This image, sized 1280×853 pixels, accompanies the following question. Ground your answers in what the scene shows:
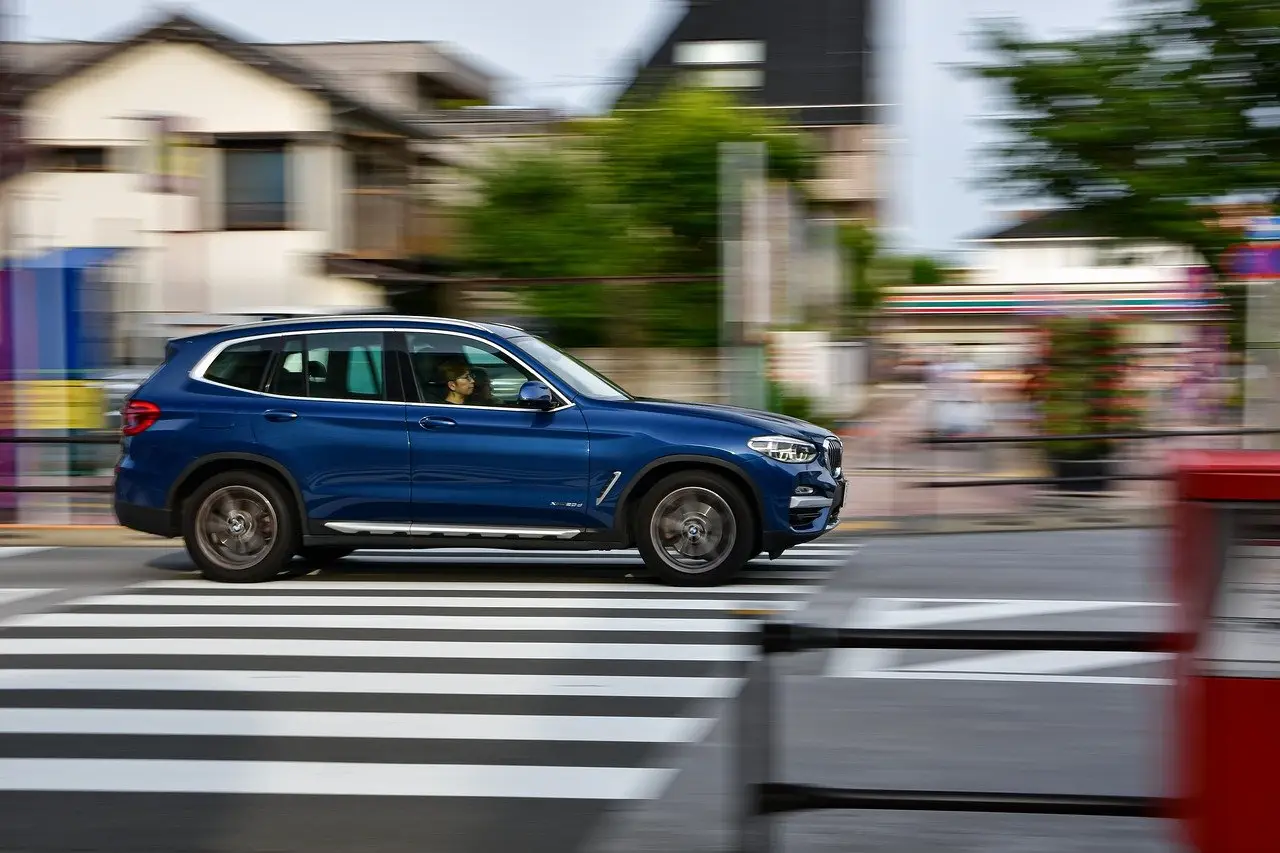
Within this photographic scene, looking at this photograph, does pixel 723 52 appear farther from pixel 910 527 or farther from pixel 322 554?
pixel 322 554

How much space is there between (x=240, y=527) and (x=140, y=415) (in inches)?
40.5

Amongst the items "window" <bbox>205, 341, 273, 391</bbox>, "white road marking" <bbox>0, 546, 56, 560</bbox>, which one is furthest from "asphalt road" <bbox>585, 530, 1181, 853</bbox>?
"white road marking" <bbox>0, 546, 56, 560</bbox>

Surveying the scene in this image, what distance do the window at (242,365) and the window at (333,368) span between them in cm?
12

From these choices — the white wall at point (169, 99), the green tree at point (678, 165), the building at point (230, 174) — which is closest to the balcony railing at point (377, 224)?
the building at point (230, 174)

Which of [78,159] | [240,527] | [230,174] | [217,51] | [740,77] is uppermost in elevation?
[740,77]

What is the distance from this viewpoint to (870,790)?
12.4 feet

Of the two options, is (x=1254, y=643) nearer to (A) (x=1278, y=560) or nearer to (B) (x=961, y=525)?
(A) (x=1278, y=560)

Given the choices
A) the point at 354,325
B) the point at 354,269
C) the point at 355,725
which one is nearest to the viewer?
the point at 355,725

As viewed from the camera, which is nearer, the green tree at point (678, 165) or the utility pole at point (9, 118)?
the utility pole at point (9, 118)

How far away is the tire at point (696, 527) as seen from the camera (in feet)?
35.0

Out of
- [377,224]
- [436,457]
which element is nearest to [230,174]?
[377,224]

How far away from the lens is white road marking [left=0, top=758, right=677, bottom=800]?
18.5 feet

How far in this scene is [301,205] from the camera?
3147cm

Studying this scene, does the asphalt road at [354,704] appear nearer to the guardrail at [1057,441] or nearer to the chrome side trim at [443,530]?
the chrome side trim at [443,530]
